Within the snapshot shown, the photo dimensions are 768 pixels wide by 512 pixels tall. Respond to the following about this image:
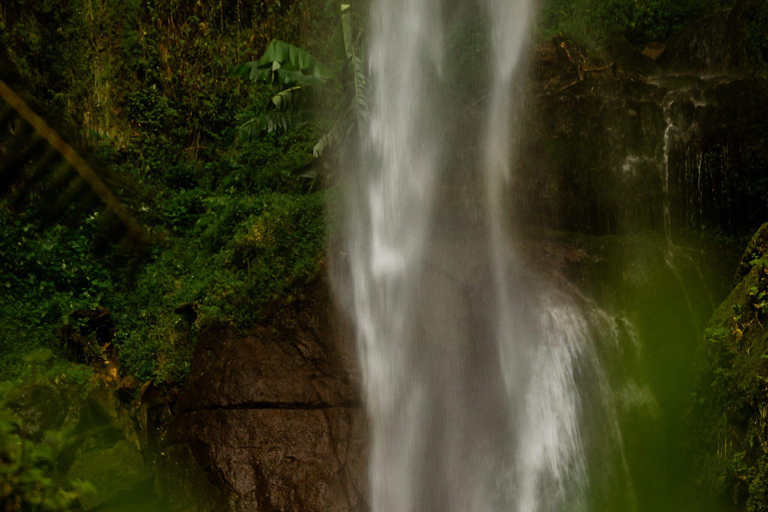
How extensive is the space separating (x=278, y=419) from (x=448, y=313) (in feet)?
7.13

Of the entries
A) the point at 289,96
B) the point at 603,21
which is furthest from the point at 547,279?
the point at 289,96

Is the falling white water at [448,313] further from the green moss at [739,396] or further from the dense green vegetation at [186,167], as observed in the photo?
the green moss at [739,396]

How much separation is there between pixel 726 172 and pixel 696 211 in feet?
1.90

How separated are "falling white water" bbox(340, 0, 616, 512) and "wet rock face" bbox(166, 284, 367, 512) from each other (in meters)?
0.33

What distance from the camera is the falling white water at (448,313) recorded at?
6230 mm

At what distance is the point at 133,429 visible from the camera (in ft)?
21.9

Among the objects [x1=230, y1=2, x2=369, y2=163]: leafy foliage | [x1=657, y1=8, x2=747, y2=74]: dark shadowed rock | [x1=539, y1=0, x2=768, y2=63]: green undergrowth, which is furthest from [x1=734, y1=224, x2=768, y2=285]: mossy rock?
[x1=230, y1=2, x2=369, y2=163]: leafy foliage

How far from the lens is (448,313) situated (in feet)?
22.4

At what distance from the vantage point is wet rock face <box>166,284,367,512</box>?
5812 mm

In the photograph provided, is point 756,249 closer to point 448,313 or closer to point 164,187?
point 448,313

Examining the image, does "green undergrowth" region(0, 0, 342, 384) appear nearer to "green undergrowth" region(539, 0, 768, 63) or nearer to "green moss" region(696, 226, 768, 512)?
Answer: "green undergrowth" region(539, 0, 768, 63)

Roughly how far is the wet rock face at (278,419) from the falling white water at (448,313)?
33 centimetres

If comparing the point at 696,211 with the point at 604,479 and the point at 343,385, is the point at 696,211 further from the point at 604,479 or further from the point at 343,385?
the point at 343,385

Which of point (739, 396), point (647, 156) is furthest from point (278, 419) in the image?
point (647, 156)
